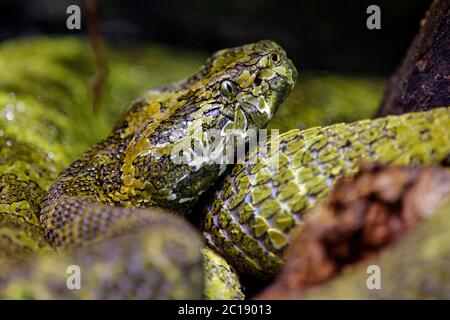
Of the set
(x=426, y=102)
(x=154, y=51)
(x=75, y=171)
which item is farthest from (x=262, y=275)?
(x=154, y=51)

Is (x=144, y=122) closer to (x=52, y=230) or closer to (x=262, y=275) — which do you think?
(x=52, y=230)

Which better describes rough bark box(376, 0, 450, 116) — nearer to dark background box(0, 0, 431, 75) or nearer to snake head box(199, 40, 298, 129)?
snake head box(199, 40, 298, 129)

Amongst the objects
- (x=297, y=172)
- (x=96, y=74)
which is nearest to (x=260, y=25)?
(x=96, y=74)

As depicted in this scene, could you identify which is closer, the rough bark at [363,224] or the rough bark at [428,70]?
the rough bark at [363,224]

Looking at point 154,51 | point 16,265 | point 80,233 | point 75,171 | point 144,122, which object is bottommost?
point 16,265

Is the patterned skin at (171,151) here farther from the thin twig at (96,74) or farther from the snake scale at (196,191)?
the thin twig at (96,74)

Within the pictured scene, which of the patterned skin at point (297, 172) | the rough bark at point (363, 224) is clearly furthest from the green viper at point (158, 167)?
the rough bark at point (363, 224)
